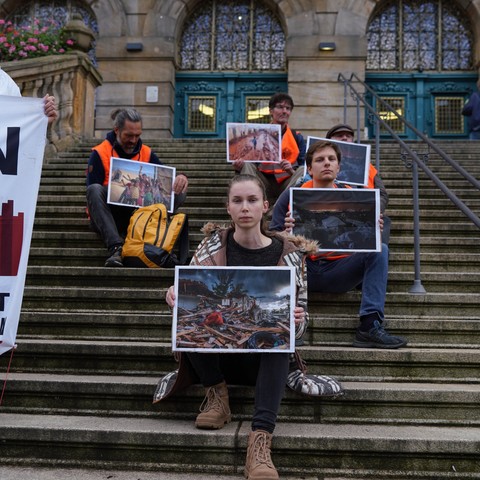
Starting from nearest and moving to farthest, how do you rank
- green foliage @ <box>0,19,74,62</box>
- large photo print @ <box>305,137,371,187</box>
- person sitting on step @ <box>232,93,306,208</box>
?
large photo print @ <box>305,137,371,187</box>
person sitting on step @ <box>232,93,306,208</box>
green foliage @ <box>0,19,74,62</box>

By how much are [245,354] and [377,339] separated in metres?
1.08

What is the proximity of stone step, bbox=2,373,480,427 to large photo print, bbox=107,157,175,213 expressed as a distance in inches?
83.5

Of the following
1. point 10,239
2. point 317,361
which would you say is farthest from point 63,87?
point 317,361

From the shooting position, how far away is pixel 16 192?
11.5 ft

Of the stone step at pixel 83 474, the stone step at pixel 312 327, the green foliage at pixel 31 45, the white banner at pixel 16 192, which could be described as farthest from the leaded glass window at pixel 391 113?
the stone step at pixel 83 474

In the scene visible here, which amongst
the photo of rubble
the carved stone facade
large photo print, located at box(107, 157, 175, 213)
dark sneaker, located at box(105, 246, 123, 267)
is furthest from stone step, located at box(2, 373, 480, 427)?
the carved stone facade

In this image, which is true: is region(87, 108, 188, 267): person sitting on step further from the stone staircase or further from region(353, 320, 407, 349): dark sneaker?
region(353, 320, 407, 349): dark sneaker

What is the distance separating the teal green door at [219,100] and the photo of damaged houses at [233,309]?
35.2ft

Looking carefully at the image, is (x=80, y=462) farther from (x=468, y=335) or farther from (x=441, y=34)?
(x=441, y=34)

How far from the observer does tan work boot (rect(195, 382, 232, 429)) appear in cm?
315

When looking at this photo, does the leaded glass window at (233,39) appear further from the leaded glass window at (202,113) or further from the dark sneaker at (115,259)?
the dark sneaker at (115,259)

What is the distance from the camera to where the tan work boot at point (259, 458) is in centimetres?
282

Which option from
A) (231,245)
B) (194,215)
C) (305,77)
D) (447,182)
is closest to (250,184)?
(231,245)

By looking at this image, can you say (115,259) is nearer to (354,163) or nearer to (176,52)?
(354,163)
